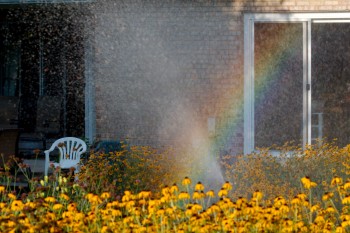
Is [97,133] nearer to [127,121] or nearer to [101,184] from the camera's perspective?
[127,121]

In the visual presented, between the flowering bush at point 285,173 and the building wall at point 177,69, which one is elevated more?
the building wall at point 177,69

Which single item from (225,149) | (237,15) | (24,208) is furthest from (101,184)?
(237,15)

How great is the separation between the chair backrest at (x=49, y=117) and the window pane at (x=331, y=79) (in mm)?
4109

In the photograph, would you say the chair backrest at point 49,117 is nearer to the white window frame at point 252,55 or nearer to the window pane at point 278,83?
the white window frame at point 252,55

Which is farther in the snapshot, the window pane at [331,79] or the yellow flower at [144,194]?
the window pane at [331,79]

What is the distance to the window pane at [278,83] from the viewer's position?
10.8 m

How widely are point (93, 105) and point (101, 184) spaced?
15.1 feet

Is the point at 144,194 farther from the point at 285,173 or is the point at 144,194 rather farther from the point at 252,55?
the point at 252,55

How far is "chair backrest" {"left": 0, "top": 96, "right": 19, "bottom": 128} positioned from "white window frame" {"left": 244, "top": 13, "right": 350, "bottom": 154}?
3.88 metres

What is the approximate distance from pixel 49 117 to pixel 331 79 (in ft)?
14.9

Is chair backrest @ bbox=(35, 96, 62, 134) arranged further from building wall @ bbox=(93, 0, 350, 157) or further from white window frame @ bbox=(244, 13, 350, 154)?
white window frame @ bbox=(244, 13, 350, 154)

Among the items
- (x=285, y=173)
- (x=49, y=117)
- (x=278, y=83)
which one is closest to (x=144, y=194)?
(x=285, y=173)

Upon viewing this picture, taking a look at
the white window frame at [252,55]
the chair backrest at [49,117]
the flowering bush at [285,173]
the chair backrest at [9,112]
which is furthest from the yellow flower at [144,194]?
the chair backrest at [9,112]

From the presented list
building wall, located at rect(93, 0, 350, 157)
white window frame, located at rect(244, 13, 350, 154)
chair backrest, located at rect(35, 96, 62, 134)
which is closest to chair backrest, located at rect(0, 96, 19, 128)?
chair backrest, located at rect(35, 96, 62, 134)
